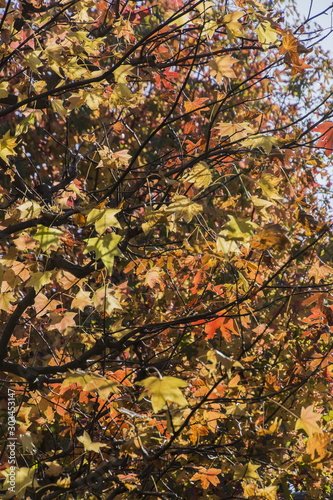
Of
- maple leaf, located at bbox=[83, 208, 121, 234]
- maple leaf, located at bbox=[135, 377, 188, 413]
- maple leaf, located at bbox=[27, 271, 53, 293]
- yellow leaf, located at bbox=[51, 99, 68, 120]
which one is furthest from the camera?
yellow leaf, located at bbox=[51, 99, 68, 120]

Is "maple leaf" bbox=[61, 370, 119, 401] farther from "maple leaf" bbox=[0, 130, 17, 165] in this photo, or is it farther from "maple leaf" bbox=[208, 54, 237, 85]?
"maple leaf" bbox=[208, 54, 237, 85]

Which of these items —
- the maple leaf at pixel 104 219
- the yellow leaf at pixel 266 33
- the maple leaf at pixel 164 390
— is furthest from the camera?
the yellow leaf at pixel 266 33

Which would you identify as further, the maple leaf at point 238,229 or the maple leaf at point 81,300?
the maple leaf at point 81,300

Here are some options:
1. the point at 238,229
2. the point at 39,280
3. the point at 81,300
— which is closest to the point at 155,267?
the point at 81,300

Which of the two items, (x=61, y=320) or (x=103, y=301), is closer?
(x=103, y=301)

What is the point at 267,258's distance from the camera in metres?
2.15

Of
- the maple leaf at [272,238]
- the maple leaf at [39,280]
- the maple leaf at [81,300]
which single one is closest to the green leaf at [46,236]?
the maple leaf at [39,280]

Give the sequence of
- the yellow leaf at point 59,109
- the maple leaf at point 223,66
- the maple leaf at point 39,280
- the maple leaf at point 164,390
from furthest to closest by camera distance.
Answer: the yellow leaf at point 59,109, the maple leaf at point 223,66, the maple leaf at point 39,280, the maple leaf at point 164,390

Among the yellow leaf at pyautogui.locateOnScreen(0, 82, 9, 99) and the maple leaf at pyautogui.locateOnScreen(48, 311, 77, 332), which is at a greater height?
the yellow leaf at pyautogui.locateOnScreen(0, 82, 9, 99)

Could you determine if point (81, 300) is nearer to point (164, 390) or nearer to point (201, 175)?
point (201, 175)

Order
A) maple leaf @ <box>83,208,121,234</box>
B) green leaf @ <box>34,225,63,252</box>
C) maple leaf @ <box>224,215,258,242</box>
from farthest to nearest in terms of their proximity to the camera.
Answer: green leaf @ <box>34,225,63,252</box> < maple leaf @ <box>83,208,121,234</box> < maple leaf @ <box>224,215,258,242</box>

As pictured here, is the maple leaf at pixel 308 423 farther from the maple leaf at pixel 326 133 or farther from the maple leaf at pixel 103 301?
the maple leaf at pixel 326 133

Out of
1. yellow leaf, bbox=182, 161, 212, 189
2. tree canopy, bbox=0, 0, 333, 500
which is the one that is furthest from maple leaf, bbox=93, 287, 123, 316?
yellow leaf, bbox=182, 161, 212, 189

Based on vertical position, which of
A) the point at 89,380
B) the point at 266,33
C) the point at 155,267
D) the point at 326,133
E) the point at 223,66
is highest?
the point at 266,33
